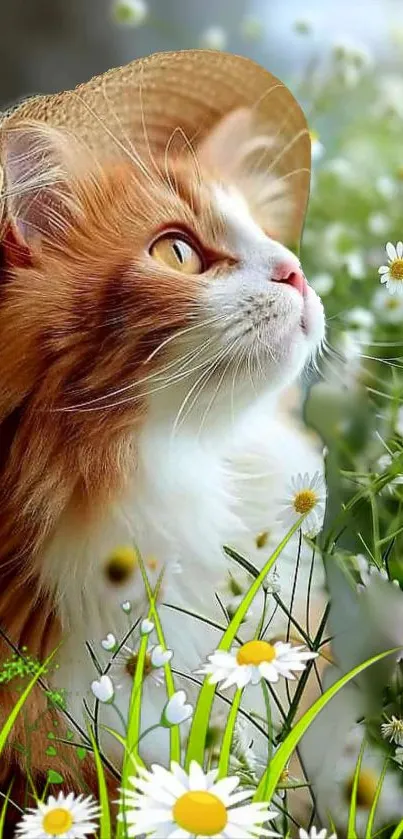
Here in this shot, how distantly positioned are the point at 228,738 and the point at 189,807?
3.5 inches

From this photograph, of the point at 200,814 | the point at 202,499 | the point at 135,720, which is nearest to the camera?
the point at 200,814

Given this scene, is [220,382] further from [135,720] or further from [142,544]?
[135,720]

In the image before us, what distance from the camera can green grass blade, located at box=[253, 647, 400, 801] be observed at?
2.17 ft

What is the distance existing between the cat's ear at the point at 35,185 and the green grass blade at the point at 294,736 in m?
0.47

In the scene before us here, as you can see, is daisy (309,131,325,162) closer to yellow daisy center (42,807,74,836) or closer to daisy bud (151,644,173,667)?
daisy bud (151,644,173,667)

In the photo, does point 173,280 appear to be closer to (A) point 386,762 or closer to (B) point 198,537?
(B) point 198,537

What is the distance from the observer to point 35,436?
2.48 ft

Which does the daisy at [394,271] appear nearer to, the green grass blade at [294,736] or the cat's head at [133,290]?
the cat's head at [133,290]

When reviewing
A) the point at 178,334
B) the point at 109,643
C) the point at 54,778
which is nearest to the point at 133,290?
the point at 178,334

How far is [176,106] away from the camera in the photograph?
0.84 metres

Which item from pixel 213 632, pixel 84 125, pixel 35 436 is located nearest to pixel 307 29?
pixel 84 125

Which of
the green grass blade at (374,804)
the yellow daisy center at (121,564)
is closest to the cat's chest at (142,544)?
the yellow daisy center at (121,564)

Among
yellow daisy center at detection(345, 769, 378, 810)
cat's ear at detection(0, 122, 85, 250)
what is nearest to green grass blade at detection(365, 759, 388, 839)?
yellow daisy center at detection(345, 769, 378, 810)

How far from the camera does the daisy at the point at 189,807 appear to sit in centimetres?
59
